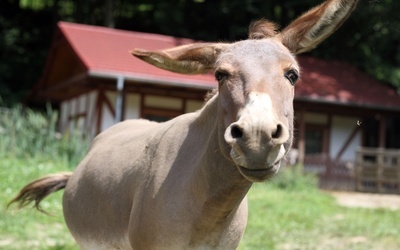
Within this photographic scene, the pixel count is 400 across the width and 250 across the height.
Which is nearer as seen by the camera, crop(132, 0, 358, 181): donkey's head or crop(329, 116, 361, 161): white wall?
crop(132, 0, 358, 181): donkey's head

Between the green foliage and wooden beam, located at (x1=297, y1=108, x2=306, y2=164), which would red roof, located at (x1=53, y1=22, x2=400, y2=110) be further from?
the green foliage

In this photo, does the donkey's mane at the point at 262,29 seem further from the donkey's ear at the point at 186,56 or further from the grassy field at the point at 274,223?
the grassy field at the point at 274,223

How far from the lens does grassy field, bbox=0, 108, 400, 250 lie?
877 cm

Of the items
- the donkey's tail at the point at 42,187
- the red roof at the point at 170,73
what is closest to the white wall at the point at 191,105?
the red roof at the point at 170,73

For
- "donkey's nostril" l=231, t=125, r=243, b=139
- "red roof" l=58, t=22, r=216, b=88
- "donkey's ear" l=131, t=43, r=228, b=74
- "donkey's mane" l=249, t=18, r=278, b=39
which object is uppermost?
"donkey's mane" l=249, t=18, r=278, b=39

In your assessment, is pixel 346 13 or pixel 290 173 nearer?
pixel 346 13

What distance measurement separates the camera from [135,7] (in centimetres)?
3416

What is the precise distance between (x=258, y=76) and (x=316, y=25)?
711mm

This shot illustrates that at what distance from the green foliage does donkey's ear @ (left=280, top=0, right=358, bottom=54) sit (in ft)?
37.0

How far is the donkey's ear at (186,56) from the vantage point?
3.91m

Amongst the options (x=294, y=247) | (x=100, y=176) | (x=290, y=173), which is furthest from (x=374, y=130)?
(x=100, y=176)

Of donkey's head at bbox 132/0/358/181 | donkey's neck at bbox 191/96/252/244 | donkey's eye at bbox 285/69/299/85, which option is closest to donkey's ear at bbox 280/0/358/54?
donkey's head at bbox 132/0/358/181

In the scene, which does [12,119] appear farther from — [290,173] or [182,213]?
[182,213]

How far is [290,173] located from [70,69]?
1004cm
